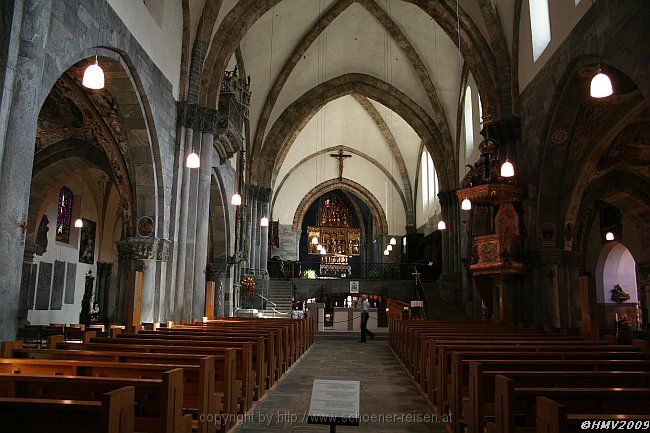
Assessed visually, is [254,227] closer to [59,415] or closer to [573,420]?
[59,415]

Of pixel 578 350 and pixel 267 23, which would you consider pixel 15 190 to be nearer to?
pixel 578 350

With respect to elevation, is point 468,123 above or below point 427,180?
above

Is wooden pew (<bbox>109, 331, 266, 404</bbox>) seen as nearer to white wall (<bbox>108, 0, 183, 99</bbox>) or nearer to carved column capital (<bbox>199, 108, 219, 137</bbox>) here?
white wall (<bbox>108, 0, 183, 99</bbox>)

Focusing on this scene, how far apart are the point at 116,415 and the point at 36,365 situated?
230 centimetres

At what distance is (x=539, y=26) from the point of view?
45.1 feet

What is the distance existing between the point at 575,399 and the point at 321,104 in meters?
23.4

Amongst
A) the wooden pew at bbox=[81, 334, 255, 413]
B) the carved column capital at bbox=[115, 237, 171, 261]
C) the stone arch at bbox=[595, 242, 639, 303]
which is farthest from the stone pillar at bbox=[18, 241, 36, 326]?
the stone arch at bbox=[595, 242, 639, 303]

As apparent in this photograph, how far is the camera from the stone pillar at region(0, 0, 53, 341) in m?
6.27

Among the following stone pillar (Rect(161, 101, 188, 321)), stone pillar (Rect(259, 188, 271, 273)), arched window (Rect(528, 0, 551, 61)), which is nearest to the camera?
stone pillar (Rect(161, 101, 188, 321))

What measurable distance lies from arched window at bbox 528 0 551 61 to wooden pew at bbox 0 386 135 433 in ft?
44.6

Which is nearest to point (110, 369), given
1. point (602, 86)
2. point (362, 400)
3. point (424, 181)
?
point (362, 400)

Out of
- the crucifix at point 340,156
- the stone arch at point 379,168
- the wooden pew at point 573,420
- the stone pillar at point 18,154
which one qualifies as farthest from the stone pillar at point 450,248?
the wooden pew at point 573,420

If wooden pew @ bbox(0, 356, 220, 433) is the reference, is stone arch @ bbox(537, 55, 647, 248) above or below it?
above

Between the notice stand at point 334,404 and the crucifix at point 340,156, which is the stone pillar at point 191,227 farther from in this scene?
the crucifix at point 340,156
